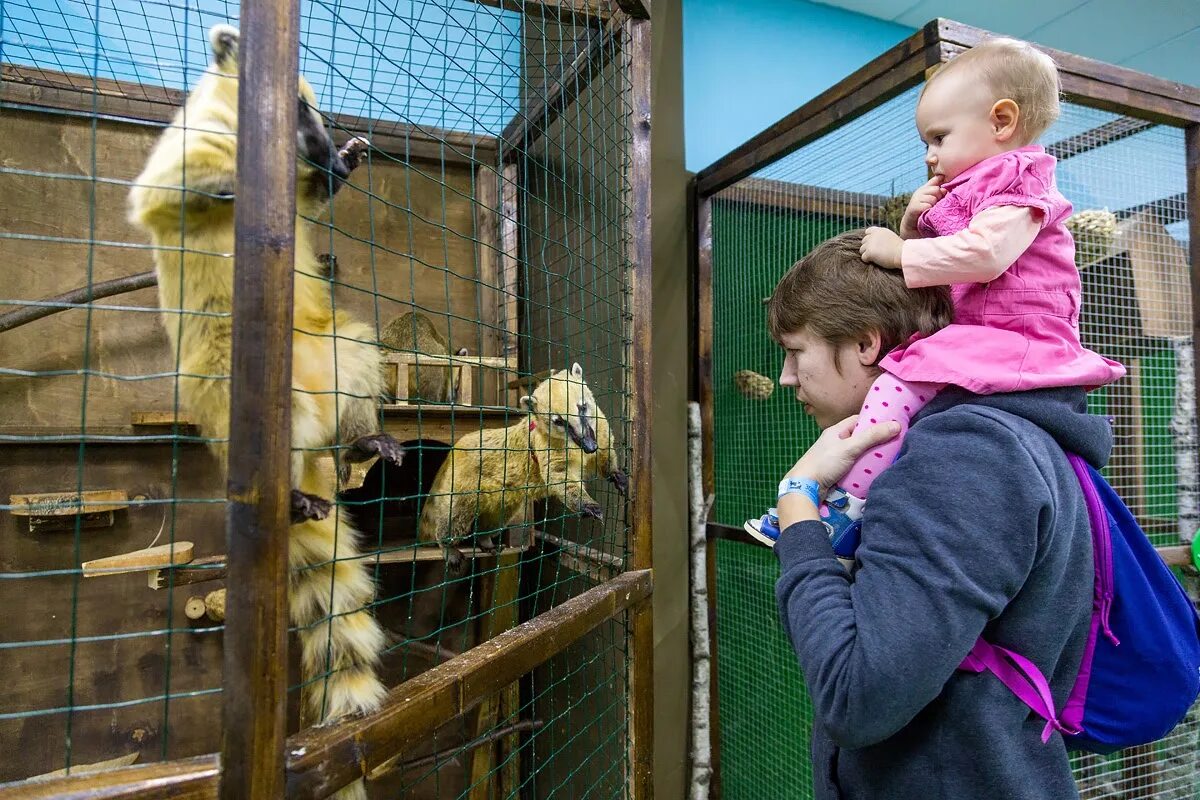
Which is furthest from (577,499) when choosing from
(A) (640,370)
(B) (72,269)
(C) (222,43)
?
(B) (72,269)

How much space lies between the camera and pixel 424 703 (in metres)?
0.97

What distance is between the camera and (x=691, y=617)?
2.75 meters

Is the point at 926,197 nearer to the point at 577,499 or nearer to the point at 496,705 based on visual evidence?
the point at 577,499

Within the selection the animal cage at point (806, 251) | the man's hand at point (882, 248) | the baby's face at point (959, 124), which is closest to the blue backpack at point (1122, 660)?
the man's hand at point (882, 248)

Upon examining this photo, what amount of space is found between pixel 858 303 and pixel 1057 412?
10.7 inches

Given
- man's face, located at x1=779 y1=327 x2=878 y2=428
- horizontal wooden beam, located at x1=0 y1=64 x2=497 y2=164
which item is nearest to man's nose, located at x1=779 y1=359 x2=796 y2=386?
man's face, located at x1=779 y1=327 x2=878 y2=428

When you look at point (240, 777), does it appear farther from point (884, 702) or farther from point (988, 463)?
point (988, 463)

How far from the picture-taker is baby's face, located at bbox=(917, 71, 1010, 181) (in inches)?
33.7

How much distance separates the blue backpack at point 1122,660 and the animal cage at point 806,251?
1.44 m

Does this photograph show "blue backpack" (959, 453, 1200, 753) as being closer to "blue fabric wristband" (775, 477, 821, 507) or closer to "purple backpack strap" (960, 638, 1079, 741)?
"purple backpack strap" (960, 638, 1079, 741)

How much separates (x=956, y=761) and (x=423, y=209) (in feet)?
8.79

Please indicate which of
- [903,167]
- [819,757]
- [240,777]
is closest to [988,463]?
[819,757]

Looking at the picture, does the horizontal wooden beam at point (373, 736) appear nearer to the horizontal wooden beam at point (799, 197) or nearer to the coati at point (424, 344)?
the coati at point (424, 344)

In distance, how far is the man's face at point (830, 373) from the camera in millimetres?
891
